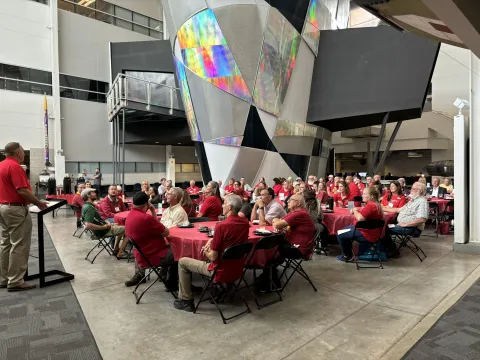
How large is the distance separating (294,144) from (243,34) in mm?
5407

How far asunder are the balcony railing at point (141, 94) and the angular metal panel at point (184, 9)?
2.92m

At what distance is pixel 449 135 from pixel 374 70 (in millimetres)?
14052

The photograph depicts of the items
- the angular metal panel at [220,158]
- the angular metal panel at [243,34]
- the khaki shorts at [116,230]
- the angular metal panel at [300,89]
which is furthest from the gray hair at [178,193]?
the angular metal panel at [300,89]

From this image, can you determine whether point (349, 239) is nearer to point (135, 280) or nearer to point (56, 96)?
point (135, 280)

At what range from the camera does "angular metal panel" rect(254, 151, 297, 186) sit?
15.1 m

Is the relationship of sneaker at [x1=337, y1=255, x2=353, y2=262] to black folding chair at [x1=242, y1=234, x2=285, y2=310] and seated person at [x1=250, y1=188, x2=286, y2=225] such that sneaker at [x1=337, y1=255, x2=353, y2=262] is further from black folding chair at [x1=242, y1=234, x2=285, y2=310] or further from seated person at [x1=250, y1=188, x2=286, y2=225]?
black folding chair at [x1=242, y1=234, x2=285, y2=310]

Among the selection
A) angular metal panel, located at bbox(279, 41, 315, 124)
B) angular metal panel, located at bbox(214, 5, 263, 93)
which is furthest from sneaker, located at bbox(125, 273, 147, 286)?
angular metal panel, located at bbox(279, 41, 315, 124)

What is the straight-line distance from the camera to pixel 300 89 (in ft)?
52.3

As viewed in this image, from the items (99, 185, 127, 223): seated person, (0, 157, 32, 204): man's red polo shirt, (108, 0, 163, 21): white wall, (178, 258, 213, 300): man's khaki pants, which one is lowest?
(178, 258, 213, 300): man's khaki pants

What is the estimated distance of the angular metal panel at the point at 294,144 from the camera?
15375 mm

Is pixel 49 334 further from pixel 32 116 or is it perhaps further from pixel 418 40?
pixel 32 116

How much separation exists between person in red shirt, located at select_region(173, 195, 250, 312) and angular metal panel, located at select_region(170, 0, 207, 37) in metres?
12.0

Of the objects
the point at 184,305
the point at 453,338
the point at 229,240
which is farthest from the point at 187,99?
the point at 453,338

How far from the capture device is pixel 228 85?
13.9 m
